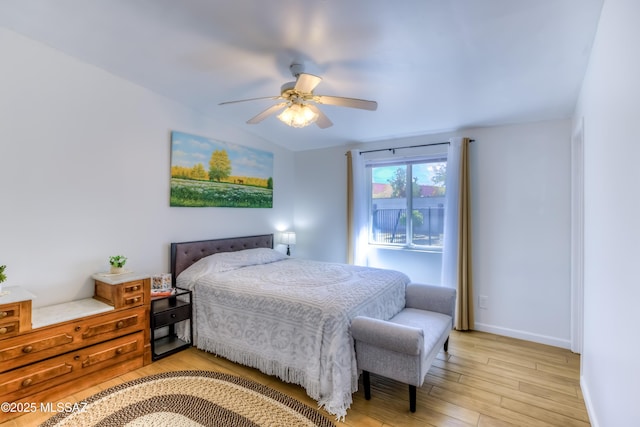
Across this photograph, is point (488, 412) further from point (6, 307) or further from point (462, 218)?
point (6, 307)

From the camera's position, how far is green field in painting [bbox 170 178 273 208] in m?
3.54

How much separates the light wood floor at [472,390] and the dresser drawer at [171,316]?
0.34 meters

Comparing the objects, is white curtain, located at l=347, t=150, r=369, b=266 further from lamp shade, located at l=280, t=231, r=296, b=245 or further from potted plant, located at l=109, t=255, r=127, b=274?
potted plant, located at l=109, t=255, r=127, b=274

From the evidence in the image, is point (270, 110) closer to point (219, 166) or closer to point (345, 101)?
point (345, 101)

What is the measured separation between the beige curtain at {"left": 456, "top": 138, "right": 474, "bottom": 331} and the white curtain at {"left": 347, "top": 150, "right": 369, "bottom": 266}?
1.35m

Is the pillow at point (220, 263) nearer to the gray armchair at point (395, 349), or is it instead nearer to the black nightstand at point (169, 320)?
the black nightstand at point (169, 320)

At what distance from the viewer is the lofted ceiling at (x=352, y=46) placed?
74.4 inches

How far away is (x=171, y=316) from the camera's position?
2977mm

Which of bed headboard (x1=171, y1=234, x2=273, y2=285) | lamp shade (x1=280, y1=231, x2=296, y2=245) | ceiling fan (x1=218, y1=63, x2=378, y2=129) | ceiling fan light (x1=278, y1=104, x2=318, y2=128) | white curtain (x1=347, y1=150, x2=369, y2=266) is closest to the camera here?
ceiling fan (x1=218, y1=63, x2=378, y2=129)

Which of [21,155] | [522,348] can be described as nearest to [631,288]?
[522,348]

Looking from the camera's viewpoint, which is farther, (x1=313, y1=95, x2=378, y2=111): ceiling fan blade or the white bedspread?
(x1=313, y1=95, x2=378, y2=111): ceiling fan blade

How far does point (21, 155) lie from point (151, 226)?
1.21 metres

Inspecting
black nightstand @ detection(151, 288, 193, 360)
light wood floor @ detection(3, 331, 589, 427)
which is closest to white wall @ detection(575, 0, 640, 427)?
light wood floor @ detection(3, 331, 589, 427)

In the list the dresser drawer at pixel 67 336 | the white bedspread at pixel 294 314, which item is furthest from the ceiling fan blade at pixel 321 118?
the dresser drawer at pixel 67 336
